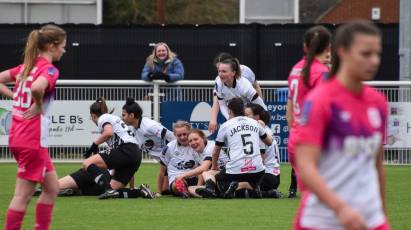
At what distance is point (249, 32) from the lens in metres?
21.4

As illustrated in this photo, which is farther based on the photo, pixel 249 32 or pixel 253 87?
pixel 249 32

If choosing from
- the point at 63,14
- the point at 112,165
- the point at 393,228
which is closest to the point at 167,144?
the point at 112,165

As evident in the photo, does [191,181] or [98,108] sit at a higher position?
[98,108]

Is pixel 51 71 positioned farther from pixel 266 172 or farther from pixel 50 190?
pixel 266 172

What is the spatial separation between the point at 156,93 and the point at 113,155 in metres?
5.03

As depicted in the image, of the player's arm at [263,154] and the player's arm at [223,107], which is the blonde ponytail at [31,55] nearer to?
the player's arm at [263,154]

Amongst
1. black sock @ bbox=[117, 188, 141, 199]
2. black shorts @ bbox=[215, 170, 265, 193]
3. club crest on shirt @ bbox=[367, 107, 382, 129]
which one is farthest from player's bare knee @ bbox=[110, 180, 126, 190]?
club crest on shirt @ bbox=[367, 107, 382, 129]

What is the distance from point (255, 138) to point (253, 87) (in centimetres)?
144

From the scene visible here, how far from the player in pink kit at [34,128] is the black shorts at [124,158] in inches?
193

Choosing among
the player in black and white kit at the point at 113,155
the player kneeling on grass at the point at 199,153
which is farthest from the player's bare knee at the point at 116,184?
the player kneeling on grass at the point at 199,153

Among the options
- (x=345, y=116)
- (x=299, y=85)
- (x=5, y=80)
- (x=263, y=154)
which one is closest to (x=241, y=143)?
(x=263, y=154)

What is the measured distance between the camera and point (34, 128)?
8.27m

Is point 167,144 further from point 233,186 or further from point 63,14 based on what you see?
point 63,14

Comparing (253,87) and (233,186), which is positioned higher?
(253,87)
